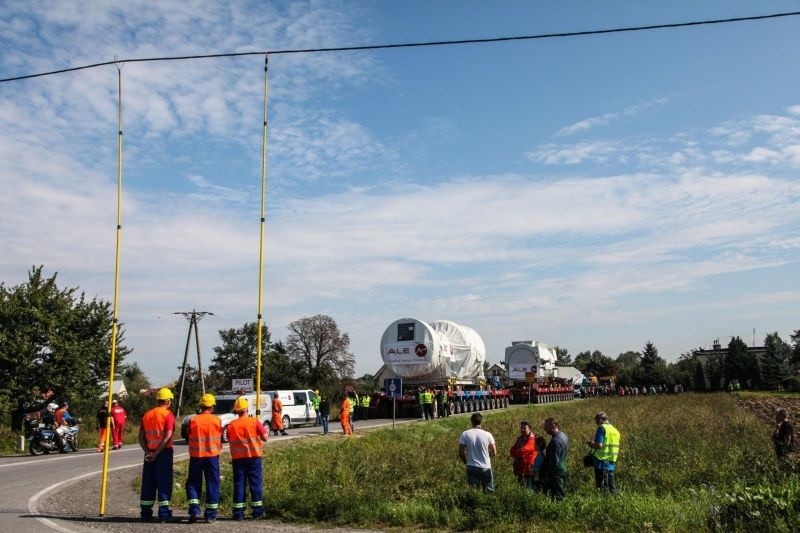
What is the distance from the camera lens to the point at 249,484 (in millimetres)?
10430

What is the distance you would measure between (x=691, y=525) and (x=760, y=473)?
4.83 m

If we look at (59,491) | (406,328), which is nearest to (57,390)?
(406,328)

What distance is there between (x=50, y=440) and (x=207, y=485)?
15.6m

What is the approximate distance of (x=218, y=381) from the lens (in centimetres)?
7594

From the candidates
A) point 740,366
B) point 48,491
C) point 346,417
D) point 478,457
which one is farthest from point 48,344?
point 740,366

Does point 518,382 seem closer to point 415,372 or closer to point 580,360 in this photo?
point 415,372

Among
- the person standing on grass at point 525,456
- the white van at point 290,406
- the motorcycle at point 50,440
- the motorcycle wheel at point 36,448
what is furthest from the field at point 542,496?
the white van at point 290,406

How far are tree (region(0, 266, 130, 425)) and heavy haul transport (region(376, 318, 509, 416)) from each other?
43.2 feet

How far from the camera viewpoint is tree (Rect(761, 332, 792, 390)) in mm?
86000

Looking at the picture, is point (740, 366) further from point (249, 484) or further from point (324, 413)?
point (249, 484)

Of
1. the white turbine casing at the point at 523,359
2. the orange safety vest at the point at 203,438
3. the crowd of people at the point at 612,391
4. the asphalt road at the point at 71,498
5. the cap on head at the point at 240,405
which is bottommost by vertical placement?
the crowd of people at the point at 612,391

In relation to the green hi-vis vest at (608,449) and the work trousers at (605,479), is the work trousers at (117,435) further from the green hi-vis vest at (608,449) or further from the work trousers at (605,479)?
the green hi-vis vest at (608,449)

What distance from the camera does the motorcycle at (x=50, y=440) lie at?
22.8m

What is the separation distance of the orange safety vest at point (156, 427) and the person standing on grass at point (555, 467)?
5.47 m
